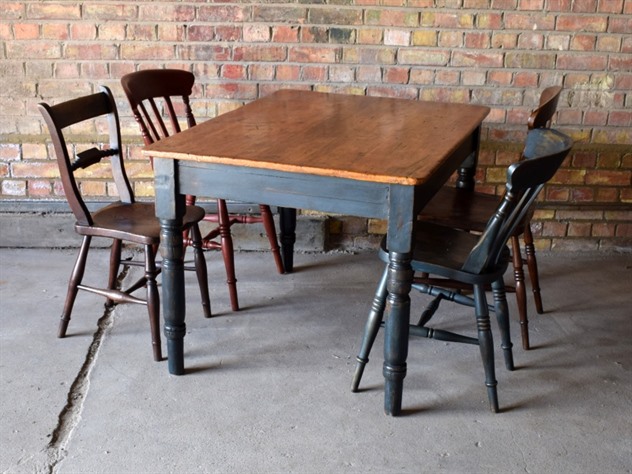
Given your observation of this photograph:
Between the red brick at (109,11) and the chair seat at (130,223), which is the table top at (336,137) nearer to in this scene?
the chair seat at (130,223)

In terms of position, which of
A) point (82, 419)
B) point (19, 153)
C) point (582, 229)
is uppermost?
point (19, 153)

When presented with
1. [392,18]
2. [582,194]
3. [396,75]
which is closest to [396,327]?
[396,75]

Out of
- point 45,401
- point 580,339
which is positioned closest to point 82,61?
point 45,401

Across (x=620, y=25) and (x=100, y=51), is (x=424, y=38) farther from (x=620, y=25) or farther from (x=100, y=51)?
(x=100, y=51)

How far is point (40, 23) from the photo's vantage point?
149 inches

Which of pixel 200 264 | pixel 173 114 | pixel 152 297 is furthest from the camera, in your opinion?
pixel 173 114

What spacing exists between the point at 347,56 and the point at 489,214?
1195 mm

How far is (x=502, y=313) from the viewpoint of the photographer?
282 centimetres

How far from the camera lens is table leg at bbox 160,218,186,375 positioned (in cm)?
266

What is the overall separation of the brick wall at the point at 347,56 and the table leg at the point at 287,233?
63cm

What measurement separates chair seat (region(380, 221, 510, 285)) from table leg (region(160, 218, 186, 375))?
698 millimetres

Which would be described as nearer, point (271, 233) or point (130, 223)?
point (130, 223)

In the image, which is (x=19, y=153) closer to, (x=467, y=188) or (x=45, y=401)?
(x=45, y=401)

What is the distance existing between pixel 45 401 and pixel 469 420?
4.70ft
